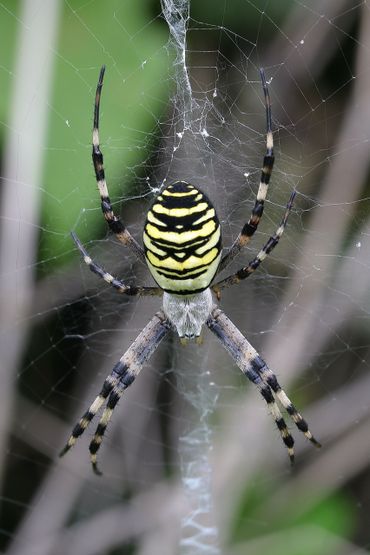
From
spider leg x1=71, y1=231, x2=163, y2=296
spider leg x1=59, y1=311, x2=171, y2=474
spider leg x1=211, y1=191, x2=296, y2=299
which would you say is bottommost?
spider leg x1=59, y1=311, x2=171, y2=474

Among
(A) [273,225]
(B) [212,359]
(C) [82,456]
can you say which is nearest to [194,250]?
(A) [273,225]

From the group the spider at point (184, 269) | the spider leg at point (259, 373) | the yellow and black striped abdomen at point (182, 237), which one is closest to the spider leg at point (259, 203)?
the spider at point (184, 269)

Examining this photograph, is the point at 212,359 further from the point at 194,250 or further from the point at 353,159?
the point at 194,250

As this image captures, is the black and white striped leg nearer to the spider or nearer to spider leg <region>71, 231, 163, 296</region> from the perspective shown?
the spider

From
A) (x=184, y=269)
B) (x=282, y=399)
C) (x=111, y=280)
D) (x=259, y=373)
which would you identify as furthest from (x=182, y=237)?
(x=282, y=399)


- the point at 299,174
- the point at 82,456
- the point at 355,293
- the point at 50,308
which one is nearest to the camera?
the point at 299,174

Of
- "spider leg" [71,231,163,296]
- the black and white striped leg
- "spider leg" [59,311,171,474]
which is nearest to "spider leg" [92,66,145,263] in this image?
"spider leg" [71,231,163,296]

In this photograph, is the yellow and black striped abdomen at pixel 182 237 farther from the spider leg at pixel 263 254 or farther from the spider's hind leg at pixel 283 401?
the spider's hind leg at pixel 283 401

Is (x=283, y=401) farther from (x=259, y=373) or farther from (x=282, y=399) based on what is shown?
(x=259, y=373)
